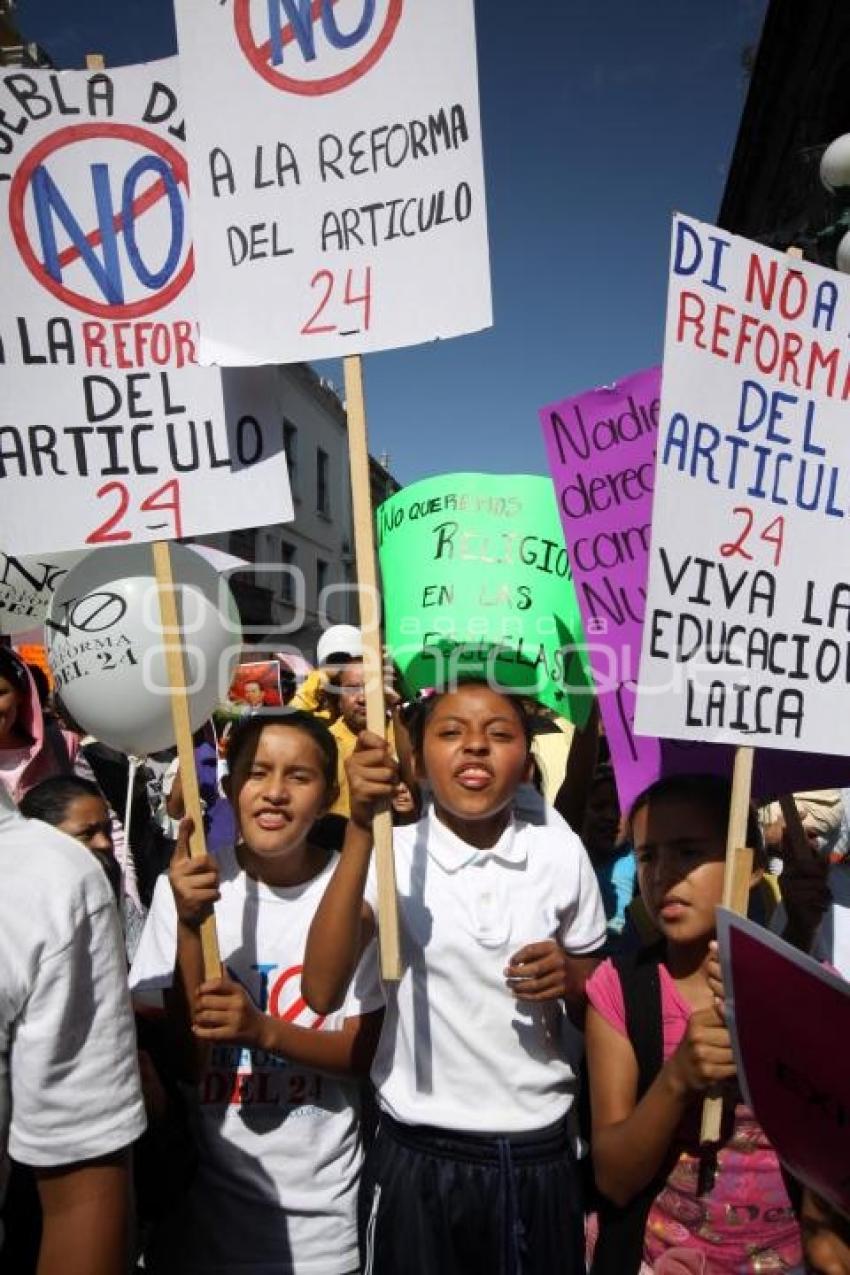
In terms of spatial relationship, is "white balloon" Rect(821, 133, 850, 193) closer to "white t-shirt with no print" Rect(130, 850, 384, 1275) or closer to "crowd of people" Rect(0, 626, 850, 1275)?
"crowd of people" Rect(0, 626, 850, 1275)

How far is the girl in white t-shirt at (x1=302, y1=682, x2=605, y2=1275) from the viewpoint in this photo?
71.5 inches

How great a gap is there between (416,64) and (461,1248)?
253 cm

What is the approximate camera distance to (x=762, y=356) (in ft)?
5.97

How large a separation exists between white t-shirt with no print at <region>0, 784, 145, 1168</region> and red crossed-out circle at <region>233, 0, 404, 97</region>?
63.2 inches

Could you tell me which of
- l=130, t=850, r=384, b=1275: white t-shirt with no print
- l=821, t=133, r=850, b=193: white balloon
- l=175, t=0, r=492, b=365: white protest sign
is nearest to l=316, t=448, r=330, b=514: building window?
l=821, t=133, r=850, b=193: white balloon

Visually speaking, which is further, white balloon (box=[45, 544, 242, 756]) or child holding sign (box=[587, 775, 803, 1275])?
white balloon (box=[45, 544, 242, 756])

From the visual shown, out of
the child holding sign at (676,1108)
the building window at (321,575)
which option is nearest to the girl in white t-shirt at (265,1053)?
the child holding sign at (676,1108)

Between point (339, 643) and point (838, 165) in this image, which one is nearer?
point (339, 643)

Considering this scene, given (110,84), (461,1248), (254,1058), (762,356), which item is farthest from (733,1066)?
(110,84)

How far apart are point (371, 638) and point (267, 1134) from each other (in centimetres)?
115

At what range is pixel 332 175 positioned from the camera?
6.22ft

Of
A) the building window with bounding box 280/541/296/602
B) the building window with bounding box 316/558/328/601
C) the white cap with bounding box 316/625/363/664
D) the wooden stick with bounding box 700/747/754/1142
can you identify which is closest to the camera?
the wooden stick with bounding box 700/747/754/1142

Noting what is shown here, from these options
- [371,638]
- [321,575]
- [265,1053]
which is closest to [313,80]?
[371,638]

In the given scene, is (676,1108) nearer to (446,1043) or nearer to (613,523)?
(446,1043)
